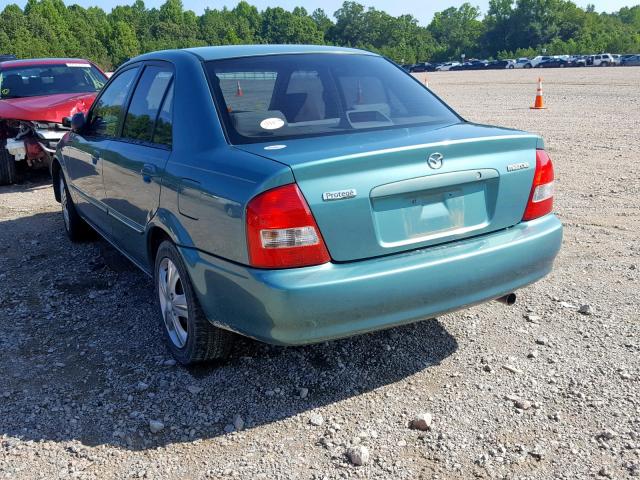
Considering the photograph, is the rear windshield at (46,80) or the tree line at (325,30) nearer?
the rear windshield at (46,80)

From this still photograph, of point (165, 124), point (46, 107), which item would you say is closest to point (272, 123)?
point (165, 124)

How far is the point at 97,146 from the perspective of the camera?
476 centimetres

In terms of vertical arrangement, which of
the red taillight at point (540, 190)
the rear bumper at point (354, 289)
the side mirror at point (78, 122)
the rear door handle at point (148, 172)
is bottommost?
the rear bumper at point (354, 289)

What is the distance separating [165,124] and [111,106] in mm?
1323

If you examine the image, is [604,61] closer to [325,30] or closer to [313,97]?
[313,97]

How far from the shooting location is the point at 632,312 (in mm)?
4168

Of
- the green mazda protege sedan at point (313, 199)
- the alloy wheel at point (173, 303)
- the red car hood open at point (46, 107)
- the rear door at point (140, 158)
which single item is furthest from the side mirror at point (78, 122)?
the red car hood open at point (46, 107)

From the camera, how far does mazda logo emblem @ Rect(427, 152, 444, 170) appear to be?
3.03m

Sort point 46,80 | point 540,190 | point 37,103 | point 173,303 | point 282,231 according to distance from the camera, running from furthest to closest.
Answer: point 46,80
point 37,103
point 173,303
point 540,190
point 282,231

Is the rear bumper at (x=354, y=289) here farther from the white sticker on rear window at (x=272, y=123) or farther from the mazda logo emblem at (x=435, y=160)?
the white sticker on rear window at (x=272, y=123)

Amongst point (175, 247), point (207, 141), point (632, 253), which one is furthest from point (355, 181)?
point (632, 253)

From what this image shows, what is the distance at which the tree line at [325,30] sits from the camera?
84.7m

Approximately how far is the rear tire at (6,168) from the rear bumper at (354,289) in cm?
666

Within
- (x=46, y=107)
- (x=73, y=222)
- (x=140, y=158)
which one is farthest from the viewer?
(x=46, y=107)
